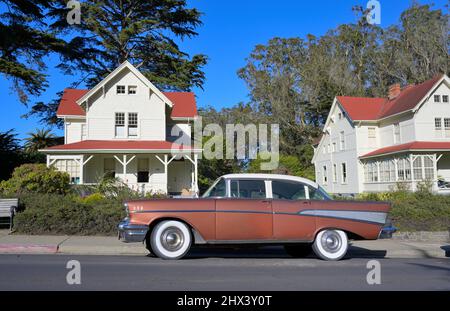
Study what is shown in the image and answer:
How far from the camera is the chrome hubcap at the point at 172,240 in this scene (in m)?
9.38

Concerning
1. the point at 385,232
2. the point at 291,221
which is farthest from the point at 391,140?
the point at 291,221

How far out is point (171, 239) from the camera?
9.39 metres

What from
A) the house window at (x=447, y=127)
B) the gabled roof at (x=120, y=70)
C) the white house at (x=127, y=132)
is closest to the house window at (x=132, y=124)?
the white house at (x=127, y=132)

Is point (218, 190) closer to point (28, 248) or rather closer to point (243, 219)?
point (243, 219)

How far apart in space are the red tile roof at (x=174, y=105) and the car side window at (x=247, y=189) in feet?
68.1

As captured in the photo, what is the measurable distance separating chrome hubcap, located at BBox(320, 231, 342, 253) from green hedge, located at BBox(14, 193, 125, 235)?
706 cm

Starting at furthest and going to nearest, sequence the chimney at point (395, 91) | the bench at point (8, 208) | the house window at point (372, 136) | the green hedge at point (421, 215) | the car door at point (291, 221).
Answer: the chimney at point (395, 91) → the house window at point (372, 136) → the green hedge at point (421, 215) → the bench at point (8, 208) → the car door at point (291, 221)

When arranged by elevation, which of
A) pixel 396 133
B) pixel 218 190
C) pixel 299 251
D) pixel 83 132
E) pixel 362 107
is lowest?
pixel 299 251

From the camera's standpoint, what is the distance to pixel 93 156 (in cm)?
2673

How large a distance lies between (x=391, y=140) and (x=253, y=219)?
29070mm

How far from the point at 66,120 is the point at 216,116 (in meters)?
28.4

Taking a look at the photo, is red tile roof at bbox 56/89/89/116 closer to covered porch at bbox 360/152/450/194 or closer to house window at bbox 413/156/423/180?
covered porch at bbox 360/152/450/194

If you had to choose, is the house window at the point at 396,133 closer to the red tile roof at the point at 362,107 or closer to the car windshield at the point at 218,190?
the red tile roof at the point at 362,107
